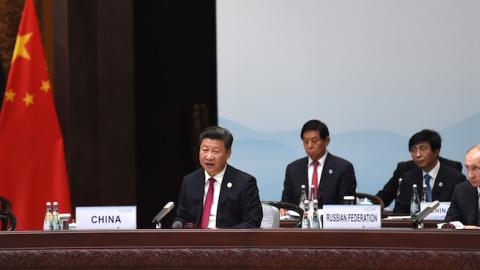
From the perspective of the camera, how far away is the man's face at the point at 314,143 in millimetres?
6676

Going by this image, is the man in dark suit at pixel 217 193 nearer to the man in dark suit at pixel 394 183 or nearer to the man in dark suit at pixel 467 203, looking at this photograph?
the man in dark suit at pixel 467 203

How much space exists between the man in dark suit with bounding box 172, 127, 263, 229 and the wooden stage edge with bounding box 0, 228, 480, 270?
34.8 inches

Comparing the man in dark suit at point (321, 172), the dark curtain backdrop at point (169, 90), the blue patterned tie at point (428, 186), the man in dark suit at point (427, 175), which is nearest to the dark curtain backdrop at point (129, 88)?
the dark curtain backdrop at point (169, 90)

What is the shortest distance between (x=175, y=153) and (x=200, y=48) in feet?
2.85

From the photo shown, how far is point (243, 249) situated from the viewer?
406 centimetres

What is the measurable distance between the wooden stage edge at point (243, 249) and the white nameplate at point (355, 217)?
282 mm

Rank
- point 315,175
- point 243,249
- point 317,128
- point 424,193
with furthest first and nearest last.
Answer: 1. point 315,175
2. point 317,128
3. point 424,193
4. point 243,249

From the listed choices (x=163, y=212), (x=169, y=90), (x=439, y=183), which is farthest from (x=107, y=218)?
(x=169, y=90)

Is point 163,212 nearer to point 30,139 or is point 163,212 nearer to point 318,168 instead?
point 318,168

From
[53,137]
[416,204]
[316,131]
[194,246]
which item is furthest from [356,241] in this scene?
[53,137]

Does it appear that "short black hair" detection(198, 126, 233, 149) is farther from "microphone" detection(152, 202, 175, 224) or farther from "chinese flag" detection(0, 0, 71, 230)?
"chinese flag" detection(0, 0, 71, 230)

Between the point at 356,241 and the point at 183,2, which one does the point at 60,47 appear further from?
the point at 356,241

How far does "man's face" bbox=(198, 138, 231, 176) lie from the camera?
512cm

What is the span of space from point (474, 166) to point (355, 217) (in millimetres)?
951
